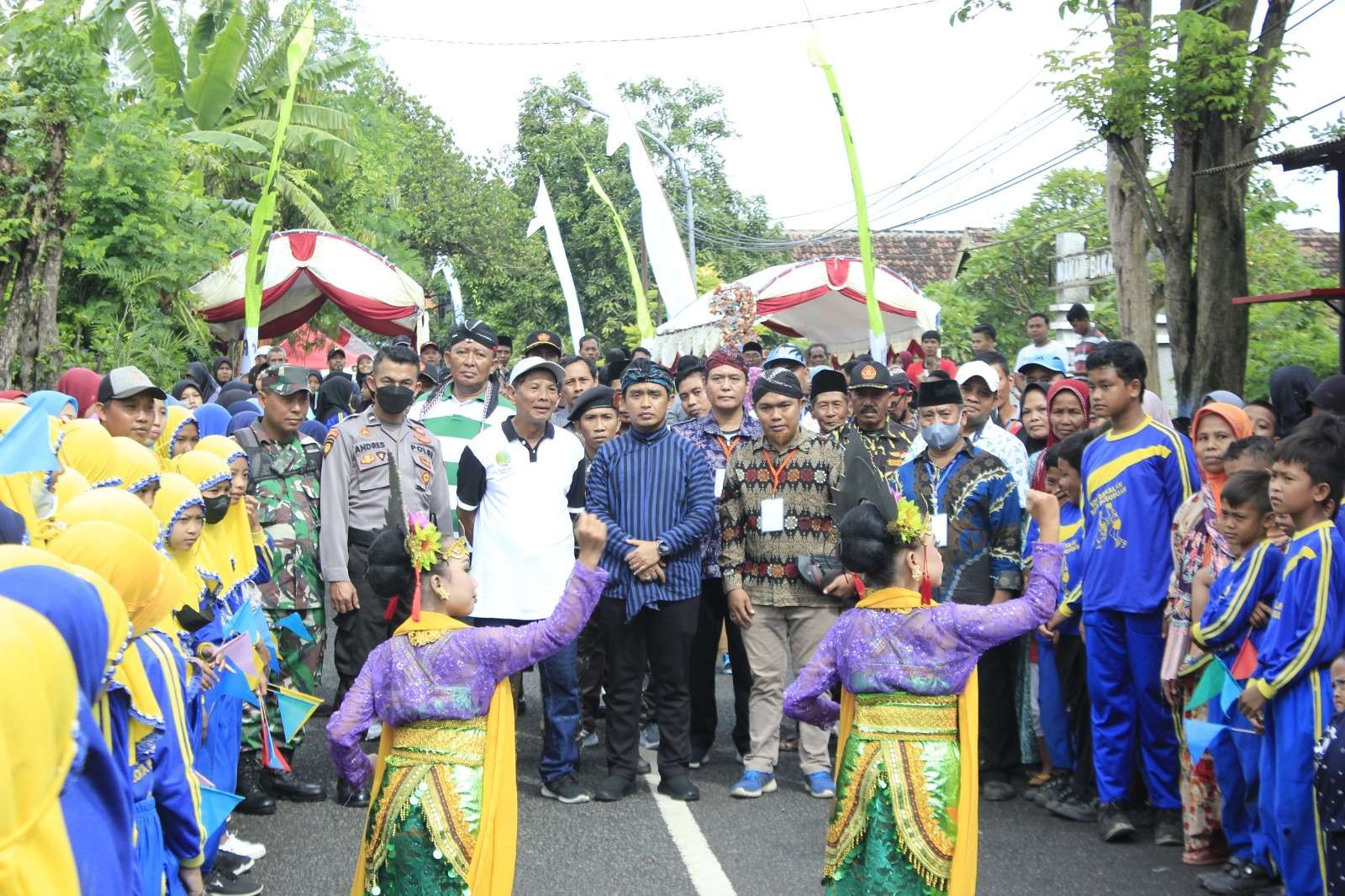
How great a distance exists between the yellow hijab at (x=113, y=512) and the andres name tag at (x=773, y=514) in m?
3.84

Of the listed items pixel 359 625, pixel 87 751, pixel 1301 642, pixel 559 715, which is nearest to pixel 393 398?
pixel 359 625

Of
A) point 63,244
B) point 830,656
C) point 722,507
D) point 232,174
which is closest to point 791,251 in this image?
point 232,174

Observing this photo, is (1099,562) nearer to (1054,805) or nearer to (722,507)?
(1054,805)

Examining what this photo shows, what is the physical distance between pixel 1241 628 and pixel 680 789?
2.91 metres

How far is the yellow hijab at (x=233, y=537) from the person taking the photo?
6.48 metres

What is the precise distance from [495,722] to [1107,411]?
3.53 m

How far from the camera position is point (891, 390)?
913cm

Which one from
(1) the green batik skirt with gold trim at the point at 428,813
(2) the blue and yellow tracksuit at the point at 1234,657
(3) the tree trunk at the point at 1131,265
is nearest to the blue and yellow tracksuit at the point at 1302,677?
(2) the blue and yellow tracksuit at the point at 1234,657

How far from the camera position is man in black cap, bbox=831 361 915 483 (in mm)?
8547

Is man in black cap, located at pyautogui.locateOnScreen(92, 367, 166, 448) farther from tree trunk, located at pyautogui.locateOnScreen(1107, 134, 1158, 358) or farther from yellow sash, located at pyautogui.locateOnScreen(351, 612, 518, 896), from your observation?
tree trunk, located at pyautogui.locateOnScreen(1107, 134, 1158, 358)

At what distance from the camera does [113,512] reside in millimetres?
4176

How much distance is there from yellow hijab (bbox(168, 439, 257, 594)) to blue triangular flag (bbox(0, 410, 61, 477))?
1.57 metres

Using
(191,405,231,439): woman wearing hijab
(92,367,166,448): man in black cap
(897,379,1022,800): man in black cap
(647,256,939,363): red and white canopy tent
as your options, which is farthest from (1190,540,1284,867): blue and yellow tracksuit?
(647,256,939,363): red and white canopy tent

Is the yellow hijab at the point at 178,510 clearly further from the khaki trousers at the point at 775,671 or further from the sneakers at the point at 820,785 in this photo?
the sneakers at the point at 820,785
